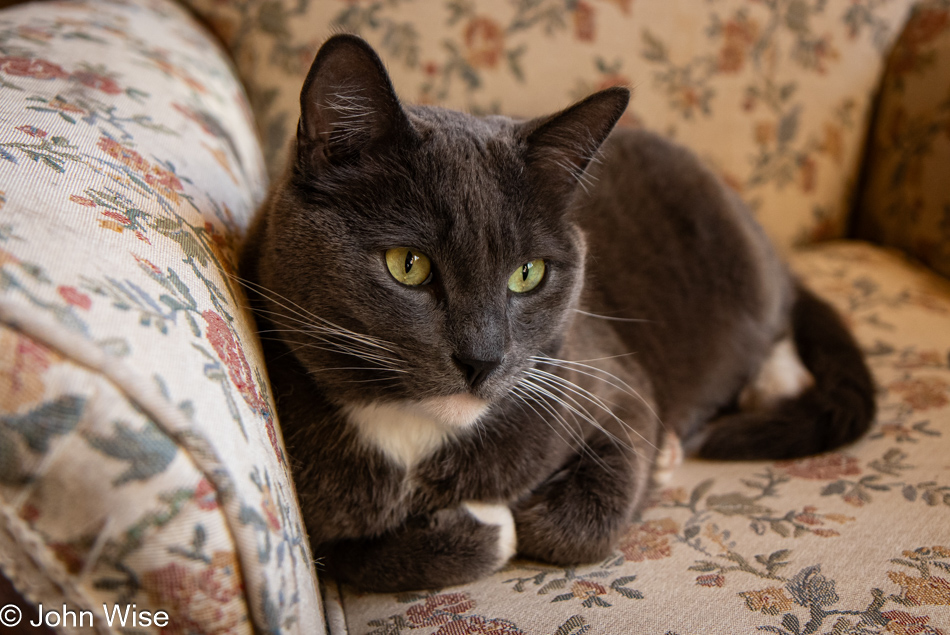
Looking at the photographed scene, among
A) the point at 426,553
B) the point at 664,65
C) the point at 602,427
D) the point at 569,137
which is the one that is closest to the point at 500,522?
the point at 426,553

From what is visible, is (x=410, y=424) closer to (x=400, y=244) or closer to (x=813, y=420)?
(x=400, y=244)

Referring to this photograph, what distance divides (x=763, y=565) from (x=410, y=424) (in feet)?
1.54

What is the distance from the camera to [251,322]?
30.6 inches

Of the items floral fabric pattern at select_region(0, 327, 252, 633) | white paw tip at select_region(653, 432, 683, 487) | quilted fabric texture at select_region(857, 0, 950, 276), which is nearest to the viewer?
floral fabric pattern at select_region(0, 327, 252, 633)

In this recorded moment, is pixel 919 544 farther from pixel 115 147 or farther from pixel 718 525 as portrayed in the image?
pixel 115 147

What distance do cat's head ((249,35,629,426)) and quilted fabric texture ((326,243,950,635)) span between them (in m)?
0.23

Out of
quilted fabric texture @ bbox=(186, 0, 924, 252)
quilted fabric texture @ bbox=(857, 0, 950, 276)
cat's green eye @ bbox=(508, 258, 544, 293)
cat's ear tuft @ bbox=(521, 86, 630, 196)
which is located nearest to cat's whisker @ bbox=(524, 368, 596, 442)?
cat's green eye @ bbox=(508, 258, 544, 293)

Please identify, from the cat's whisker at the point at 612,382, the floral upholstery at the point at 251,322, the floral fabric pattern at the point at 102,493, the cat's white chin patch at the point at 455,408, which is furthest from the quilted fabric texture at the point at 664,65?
the floral fabric pattern at the point at 102,493

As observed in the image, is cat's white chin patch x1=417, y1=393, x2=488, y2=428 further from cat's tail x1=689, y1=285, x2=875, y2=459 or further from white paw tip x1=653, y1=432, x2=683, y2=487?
cat's tail x1=689, y1=285, x2=875, y2=459

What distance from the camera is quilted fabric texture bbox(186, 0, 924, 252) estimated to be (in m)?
1.45

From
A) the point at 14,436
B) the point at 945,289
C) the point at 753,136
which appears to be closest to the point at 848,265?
the point at 945,289

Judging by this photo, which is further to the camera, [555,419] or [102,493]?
[555,419]

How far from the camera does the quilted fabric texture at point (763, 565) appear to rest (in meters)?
0.71

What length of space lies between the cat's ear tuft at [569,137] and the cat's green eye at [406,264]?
7.3 inches
